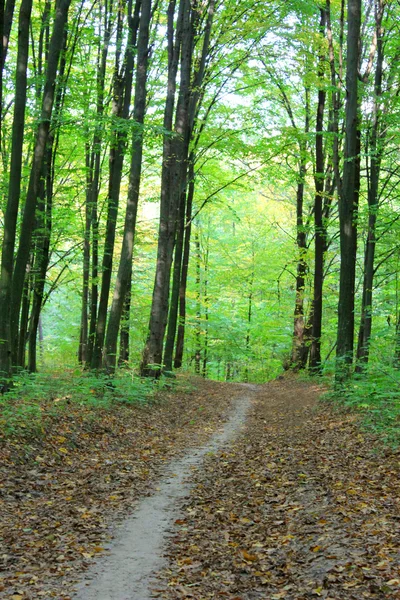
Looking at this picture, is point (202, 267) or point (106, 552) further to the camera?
point (202, 267)

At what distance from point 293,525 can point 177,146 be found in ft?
41.9

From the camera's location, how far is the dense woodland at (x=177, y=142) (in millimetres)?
12289

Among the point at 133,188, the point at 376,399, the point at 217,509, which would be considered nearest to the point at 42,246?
the point at 133,188

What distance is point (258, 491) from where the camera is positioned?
283 inches

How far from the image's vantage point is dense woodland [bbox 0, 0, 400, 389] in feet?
40.3

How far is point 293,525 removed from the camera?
573 cm

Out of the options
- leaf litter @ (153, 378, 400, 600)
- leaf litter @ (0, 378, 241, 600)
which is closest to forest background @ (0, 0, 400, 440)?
leaf litter @ (0, 378, 241, 600)

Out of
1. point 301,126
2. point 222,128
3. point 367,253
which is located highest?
point 301,126

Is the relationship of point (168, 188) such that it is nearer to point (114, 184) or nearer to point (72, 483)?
point (114, 184)

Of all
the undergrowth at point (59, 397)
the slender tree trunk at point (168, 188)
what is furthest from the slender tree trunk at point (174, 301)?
the slender tree trunk at point (168, 188)

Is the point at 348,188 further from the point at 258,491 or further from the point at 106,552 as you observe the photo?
the point at 106,552

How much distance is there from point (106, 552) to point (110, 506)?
1.43m

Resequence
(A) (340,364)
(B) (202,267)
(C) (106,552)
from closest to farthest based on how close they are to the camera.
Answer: (C) (106,552) → (A) (340,364) → (B) (202,267)

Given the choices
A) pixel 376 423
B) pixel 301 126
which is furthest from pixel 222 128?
pixel 376 423
